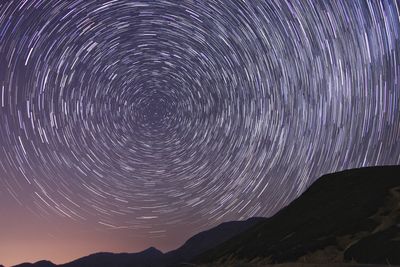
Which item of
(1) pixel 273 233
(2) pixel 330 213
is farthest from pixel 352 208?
(1) pixel 273 233

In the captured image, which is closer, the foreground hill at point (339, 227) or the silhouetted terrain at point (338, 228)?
the silhouetted terrain at point (338, 228)

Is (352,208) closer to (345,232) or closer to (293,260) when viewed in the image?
(345,232)

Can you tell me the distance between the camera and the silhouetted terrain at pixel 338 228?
53.0 m

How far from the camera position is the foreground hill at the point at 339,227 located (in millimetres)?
53406

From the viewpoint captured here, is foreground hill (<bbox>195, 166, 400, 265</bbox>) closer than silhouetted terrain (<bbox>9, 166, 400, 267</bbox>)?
No

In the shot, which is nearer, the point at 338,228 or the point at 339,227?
the point at 338,228

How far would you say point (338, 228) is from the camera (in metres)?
71.5

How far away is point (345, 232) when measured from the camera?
219ft

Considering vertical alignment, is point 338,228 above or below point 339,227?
below

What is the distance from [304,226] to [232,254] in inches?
556

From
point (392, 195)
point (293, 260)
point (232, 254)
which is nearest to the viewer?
point (293, 260)

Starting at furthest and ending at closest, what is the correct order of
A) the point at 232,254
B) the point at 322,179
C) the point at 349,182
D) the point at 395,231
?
1. the point at 322,179
2. the point at 349,182
3. the point at 232,254
4. the point at 395,231

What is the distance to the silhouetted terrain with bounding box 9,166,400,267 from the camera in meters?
53.0

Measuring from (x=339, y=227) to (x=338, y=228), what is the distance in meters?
0.58
